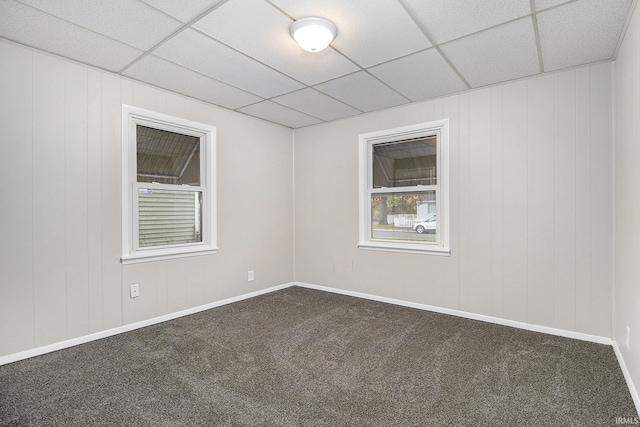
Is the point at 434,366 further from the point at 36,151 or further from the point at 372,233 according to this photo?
the point at 36,151

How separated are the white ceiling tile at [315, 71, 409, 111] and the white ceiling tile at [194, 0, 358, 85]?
6.6 inches

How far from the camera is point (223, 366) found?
2.42 metres

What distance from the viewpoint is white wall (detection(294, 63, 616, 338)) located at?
280cm

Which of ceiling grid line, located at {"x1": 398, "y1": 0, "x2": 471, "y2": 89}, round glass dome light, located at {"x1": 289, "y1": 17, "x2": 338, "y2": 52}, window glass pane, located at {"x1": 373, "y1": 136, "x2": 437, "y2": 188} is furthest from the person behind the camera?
window glass pane, located at {"x1": 373, "y1": 136, "x2": 437, "y2": 188}

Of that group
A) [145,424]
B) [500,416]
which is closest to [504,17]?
[500,416]

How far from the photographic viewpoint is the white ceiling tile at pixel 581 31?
2037mm

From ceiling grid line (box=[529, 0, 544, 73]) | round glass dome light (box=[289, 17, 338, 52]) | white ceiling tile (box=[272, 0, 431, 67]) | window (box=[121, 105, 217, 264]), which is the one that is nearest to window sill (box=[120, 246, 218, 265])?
window (box=[121, 105, 217, 264])

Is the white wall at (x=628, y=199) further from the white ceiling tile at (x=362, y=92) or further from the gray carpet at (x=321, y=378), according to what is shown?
the white ceiling tile at (x=362, y=92)

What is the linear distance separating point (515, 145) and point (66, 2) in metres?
3.73

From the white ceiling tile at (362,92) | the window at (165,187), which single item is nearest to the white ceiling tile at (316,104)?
the white ceiling tile at (362,92)

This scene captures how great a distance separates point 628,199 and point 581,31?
122cm

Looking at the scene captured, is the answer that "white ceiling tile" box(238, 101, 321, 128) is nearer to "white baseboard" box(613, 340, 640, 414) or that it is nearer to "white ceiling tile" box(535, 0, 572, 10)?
"white ceiling tile" box(535, 0, 572, 10)

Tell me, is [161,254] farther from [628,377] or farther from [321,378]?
[628,377]

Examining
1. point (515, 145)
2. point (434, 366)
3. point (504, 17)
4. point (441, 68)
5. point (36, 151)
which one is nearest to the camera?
point (504, 17)
